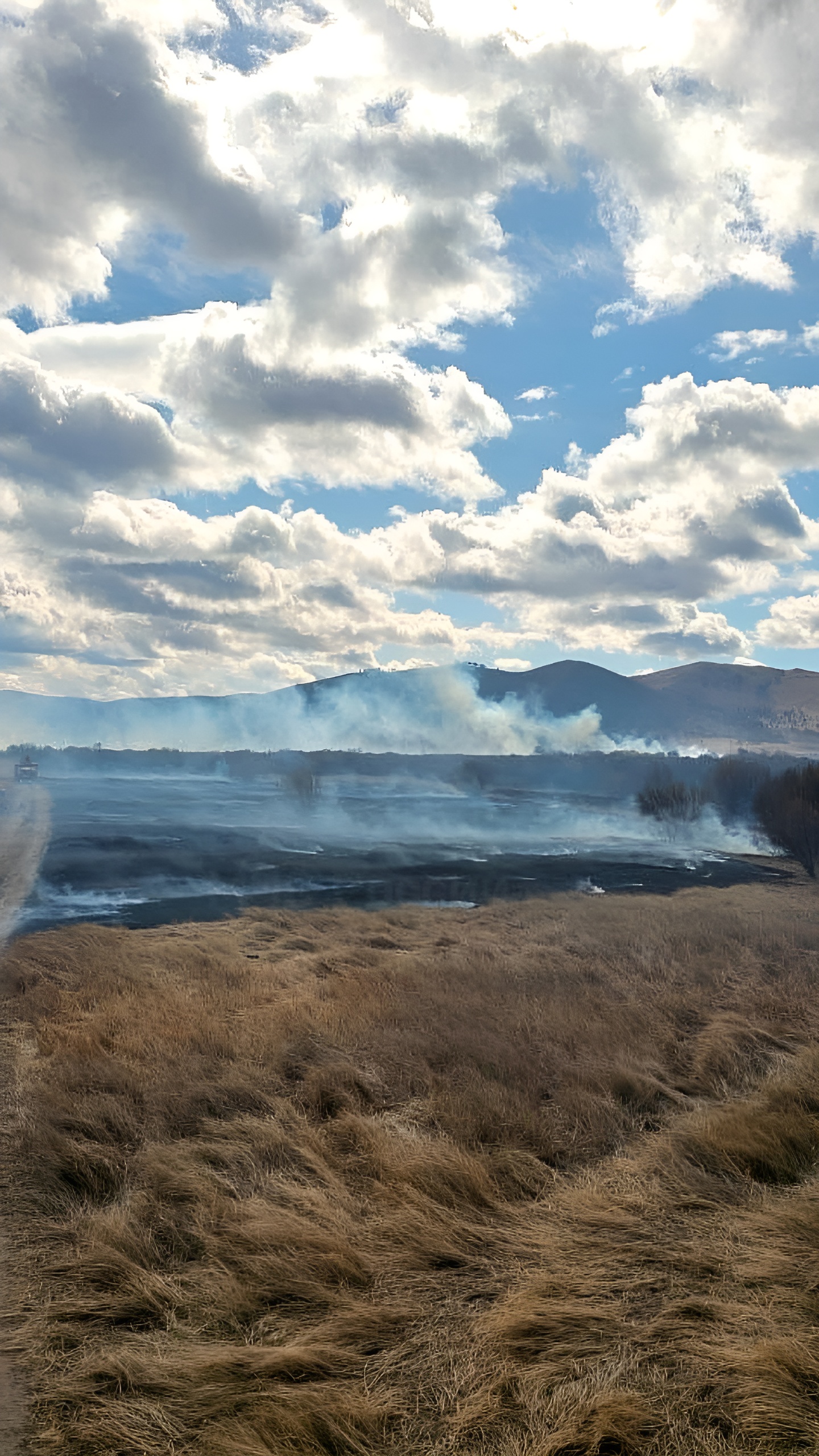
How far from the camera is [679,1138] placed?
840cm

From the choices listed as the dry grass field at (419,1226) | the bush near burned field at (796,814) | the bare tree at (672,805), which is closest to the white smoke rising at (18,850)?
the dry grass field at (419,1226)

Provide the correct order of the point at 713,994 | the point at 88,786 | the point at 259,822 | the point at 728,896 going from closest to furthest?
the point at 713,994, the point at 728,896, the point at 259,822, the point at 88,786

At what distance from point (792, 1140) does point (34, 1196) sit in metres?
7.47

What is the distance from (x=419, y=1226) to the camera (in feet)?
22.2

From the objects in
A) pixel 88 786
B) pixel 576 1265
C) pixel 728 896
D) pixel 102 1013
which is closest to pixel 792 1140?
pixel 576 1265

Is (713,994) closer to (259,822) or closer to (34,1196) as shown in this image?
(34,1196)

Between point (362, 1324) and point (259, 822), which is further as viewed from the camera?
point (259, 822)

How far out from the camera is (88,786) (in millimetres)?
128125

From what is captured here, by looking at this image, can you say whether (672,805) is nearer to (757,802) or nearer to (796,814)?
(757,802)

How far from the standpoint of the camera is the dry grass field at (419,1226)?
4762mm

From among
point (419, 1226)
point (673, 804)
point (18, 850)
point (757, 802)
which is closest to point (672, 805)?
point (673, 804)

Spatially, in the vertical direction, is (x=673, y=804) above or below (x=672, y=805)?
above

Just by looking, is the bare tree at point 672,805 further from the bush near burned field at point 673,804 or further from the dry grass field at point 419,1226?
the dry grass field at point 419,1226

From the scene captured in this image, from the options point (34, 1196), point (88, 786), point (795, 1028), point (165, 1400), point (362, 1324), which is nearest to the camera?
point (165, 1400)
